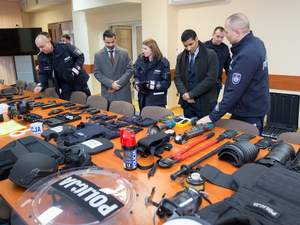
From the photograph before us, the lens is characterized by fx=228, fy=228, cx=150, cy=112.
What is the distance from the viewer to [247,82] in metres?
2.05

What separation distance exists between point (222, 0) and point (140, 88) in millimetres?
2788

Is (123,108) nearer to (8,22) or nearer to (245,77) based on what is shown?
(245,77)

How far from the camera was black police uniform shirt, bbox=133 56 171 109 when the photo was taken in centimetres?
324

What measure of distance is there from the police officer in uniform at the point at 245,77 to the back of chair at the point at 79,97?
6.89ft

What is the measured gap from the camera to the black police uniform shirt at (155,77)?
10.6 ft

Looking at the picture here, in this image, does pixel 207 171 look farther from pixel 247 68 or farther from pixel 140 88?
pixel 140 88

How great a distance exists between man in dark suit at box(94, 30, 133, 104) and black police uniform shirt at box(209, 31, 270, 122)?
74.9 inches

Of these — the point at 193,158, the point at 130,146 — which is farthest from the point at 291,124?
the point at 130,146

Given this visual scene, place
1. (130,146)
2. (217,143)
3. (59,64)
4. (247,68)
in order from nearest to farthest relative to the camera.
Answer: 1. (130,146)
2. (217,143)
3. (247,68)
4. (59,64)

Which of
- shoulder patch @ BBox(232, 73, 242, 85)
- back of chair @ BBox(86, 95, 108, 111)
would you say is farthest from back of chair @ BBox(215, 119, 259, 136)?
back of chair @ BBox(86, 95, 108, 111)

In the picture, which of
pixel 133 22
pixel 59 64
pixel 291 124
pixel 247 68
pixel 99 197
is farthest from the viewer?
pixel 133 22

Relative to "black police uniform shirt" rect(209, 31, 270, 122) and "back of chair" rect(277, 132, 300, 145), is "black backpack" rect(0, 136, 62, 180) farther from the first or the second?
"back of chair" rect(277, 132, 300, 145)

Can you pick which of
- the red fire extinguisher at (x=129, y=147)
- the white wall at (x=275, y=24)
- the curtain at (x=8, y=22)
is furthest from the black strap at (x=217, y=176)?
the curtain at (x=8, y=22)

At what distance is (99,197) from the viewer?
979 millimetres
